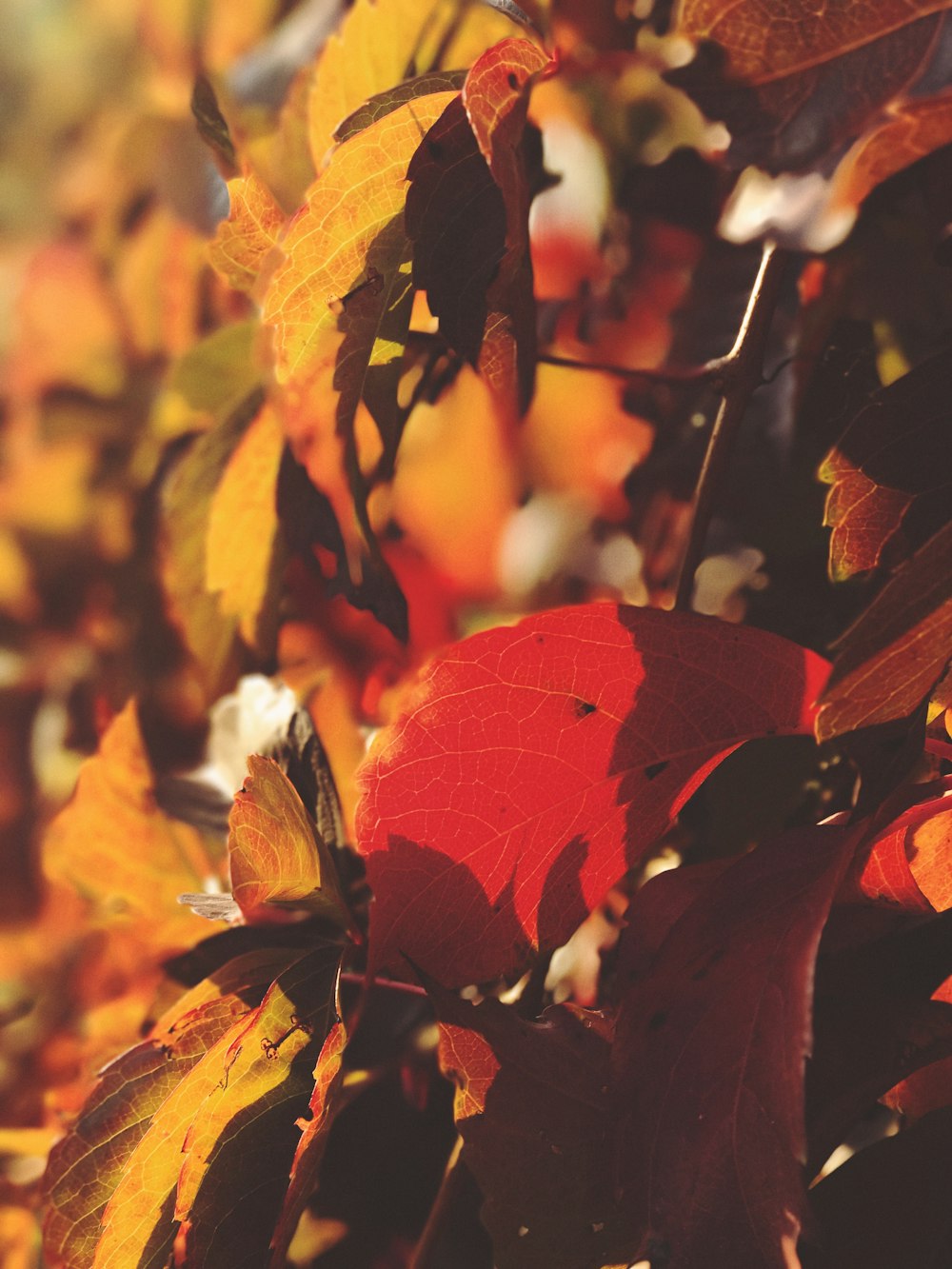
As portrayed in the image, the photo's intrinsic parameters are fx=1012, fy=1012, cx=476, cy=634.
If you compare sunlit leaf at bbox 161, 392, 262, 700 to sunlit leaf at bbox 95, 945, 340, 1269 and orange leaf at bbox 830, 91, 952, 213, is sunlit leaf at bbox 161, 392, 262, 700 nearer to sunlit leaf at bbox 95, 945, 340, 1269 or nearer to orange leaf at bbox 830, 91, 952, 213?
sunlit leaf at bbox 95, 945, 340, 1269

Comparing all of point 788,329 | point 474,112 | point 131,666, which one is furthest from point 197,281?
point 474,112

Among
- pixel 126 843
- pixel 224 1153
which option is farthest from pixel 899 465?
pixel 126 843

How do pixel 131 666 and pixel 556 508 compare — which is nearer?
pixel 556 508

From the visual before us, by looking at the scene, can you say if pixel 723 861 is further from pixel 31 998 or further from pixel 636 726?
pixel 31 998

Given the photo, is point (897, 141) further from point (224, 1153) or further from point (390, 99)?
point (224, 1153)

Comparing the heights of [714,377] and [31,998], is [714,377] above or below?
above

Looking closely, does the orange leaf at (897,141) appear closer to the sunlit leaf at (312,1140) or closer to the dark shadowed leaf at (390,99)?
the dark shadowed leaf at (390,99)

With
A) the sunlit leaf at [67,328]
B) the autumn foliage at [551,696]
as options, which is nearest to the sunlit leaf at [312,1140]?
the autumn foliage at [551,696]
